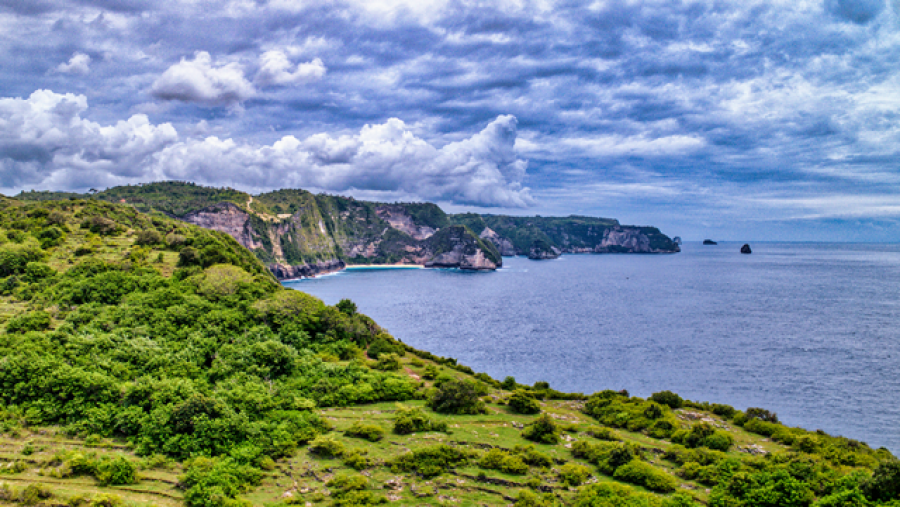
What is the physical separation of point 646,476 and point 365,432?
53.1ft

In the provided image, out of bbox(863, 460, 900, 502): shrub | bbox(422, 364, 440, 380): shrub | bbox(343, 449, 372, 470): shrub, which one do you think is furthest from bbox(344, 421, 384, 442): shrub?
bbox(863, 460, 900, 502): shrub

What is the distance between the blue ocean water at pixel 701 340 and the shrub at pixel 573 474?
28244mm

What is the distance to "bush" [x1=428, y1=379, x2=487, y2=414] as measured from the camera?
34781 mm

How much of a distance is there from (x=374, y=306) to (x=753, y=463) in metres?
98.1

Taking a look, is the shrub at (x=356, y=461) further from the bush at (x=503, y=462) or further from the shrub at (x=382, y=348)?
the shrub at (x=382, y=348)

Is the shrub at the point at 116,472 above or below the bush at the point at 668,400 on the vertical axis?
Answer: below

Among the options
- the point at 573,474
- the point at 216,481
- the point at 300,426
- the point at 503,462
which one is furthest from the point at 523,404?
the point at 216,481

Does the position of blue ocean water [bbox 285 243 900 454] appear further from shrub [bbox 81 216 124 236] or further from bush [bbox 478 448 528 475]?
shrub [bbox 81 216 124 236]

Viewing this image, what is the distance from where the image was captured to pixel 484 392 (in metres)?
40.1

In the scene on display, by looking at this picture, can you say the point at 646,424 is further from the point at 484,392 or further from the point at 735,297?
the point at 735,297

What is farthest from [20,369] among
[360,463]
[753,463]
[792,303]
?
[792,303]

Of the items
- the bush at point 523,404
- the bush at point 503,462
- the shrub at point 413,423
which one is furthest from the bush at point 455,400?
the bush at point 503,462

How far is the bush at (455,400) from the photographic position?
34.8 meters

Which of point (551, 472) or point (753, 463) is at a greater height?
point (753, 463)
